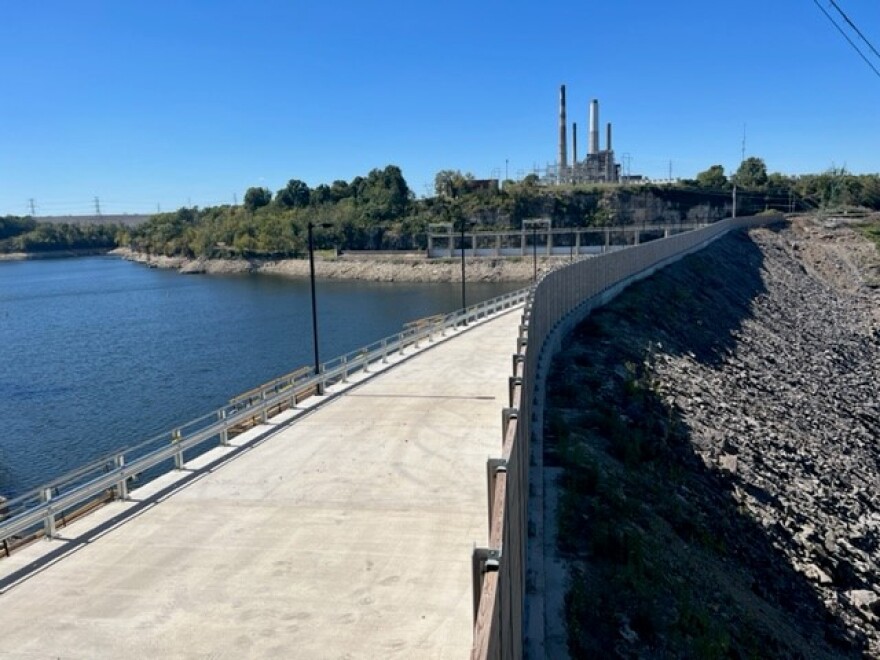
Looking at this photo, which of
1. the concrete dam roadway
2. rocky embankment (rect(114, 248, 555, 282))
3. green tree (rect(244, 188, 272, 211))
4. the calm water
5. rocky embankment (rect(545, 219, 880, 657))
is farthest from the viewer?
green tree (rect(244, 188, 272, 211))

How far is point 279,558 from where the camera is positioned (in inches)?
410

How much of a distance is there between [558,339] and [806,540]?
11606 mm

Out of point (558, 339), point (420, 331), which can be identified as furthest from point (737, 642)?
point (420, 331)

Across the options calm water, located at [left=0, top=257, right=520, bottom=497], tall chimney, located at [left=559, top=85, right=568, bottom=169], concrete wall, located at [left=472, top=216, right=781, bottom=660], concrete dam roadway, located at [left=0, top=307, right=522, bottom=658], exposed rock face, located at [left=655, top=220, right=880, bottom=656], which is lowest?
calm water, located at [left=0, top=257, right=520, bottom=497]

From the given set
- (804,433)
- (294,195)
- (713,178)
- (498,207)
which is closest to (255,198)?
(294,195)

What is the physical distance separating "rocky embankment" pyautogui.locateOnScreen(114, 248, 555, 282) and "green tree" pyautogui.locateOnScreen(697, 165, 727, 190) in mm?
73377

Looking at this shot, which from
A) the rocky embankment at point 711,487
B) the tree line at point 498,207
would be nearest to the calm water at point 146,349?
the rocky embankment at point 711,487

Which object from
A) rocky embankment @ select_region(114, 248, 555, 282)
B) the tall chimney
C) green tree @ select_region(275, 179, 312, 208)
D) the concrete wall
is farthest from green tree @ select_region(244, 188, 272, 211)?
the concrete wall

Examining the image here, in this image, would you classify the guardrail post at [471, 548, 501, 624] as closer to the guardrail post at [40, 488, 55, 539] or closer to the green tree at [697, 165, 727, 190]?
the guardrail post at [40, 488, 55, 539]

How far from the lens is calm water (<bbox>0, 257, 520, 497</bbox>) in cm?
3061

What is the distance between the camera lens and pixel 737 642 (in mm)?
10227

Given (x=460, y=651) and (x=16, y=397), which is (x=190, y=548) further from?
(x=16, y=397)

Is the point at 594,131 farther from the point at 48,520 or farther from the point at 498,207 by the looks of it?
A: the point at 48,520

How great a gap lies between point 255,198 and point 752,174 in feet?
407
